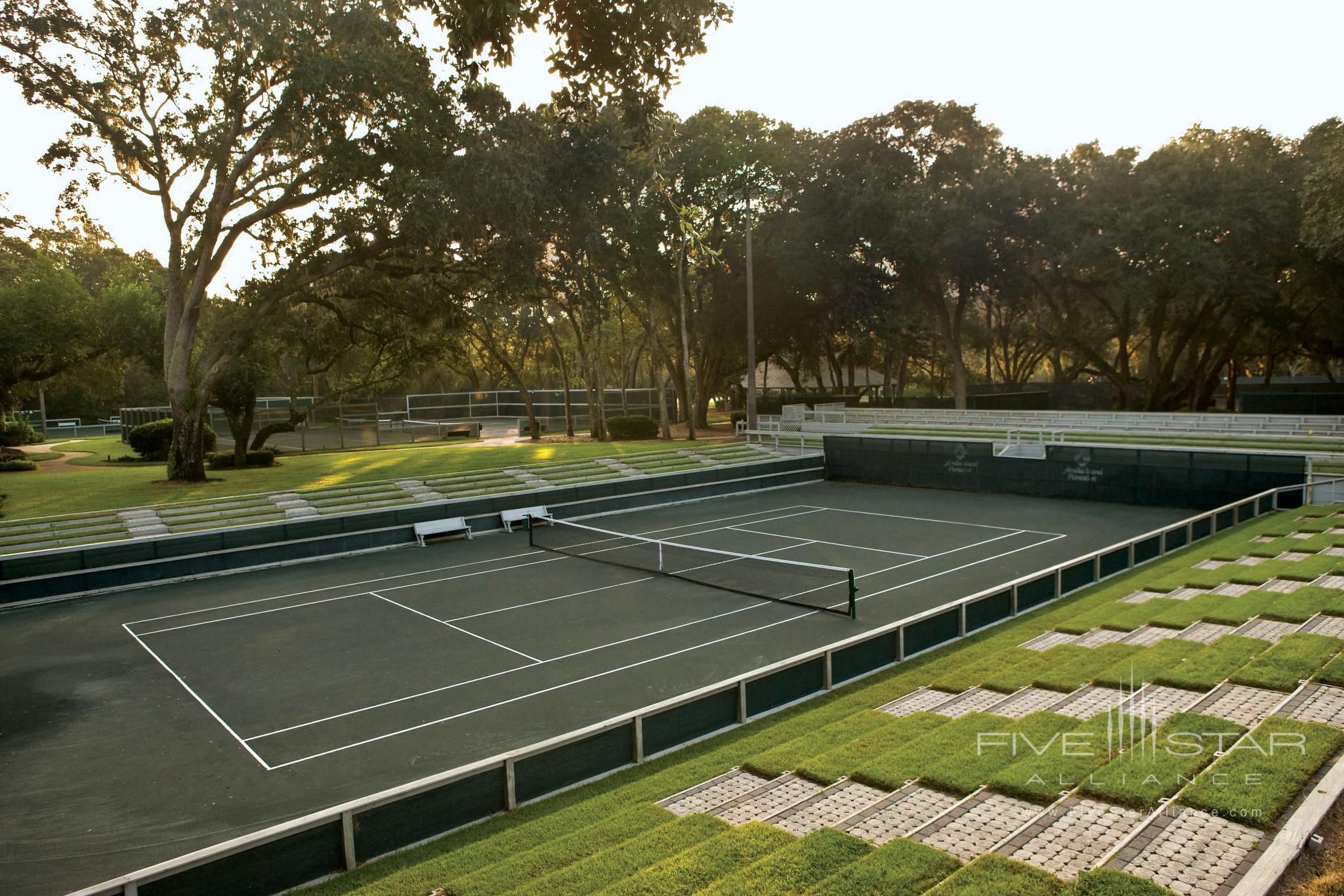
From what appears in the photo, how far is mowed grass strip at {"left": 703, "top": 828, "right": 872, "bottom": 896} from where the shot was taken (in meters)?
5.51

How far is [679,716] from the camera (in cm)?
960

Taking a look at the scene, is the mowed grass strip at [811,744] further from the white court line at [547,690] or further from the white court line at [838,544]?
the white court line at [838,544]

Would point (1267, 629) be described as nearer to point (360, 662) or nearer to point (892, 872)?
point (892, 872)

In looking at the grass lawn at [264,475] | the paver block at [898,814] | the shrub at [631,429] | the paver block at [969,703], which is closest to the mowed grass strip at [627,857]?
the paver block at [898,814]

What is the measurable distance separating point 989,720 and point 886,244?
3963cm

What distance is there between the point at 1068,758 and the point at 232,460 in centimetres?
3672

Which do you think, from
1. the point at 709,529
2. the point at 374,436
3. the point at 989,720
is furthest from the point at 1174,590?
the point at 374,436

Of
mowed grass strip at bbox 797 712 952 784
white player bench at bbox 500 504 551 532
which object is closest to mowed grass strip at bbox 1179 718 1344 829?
mowed grass strip at bbox 797 712 952 784

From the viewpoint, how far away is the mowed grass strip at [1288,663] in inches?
356

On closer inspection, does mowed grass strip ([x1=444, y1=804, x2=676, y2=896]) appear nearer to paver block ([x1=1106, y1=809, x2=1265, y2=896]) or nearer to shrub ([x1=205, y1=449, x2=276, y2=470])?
paver block ([x1=1106, y1=809, x2=1265, y2=896])

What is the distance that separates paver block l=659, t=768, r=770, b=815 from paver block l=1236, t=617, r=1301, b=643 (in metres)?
7.27

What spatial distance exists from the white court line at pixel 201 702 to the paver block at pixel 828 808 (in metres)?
7.09

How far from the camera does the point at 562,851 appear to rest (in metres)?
6.69

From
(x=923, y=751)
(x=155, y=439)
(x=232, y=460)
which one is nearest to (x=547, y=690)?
(x=923, y=751)
